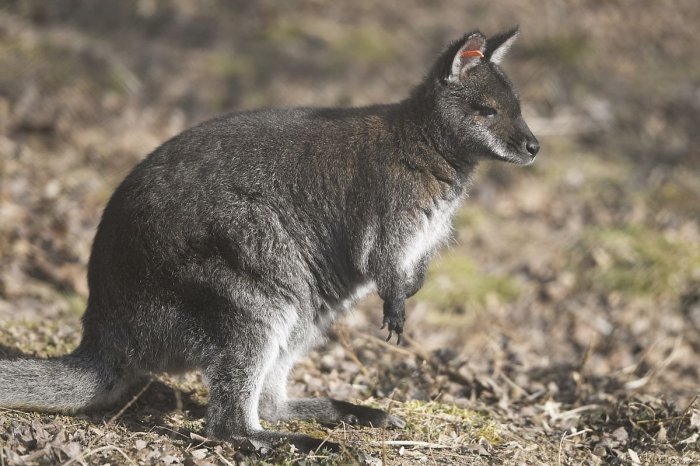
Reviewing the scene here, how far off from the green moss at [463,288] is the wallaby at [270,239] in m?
2.82

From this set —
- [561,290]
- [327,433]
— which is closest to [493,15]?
[561,290]

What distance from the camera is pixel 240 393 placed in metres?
4.17

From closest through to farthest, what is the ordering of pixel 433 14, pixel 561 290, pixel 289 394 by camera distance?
pixel 289 394
pixel 561 290
pixel 433 14

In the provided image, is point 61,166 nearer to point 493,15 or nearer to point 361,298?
point 361,298

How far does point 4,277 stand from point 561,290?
4.86m

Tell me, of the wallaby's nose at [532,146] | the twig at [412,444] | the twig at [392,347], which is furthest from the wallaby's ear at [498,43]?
the twig at [412,444]

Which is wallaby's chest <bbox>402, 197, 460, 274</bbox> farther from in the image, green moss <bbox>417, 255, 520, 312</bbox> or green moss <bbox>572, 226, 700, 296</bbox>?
green moss <bbox>572, 226, 700, 296</bbox>

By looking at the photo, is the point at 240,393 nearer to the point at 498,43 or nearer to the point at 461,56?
the point at 461,56

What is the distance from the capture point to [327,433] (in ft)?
15.1

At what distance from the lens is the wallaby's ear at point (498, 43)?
4.84 m

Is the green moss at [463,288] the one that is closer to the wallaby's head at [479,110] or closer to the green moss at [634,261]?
the green moss at [634,261]

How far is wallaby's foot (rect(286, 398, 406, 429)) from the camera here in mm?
4664

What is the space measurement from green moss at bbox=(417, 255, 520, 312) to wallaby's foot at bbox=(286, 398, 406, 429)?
293cm

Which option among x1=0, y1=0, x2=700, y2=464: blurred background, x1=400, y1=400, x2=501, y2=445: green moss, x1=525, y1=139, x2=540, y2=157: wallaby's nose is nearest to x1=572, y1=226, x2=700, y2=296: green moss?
x1=0, y1=0, x2=700, y2=464: blurred background
